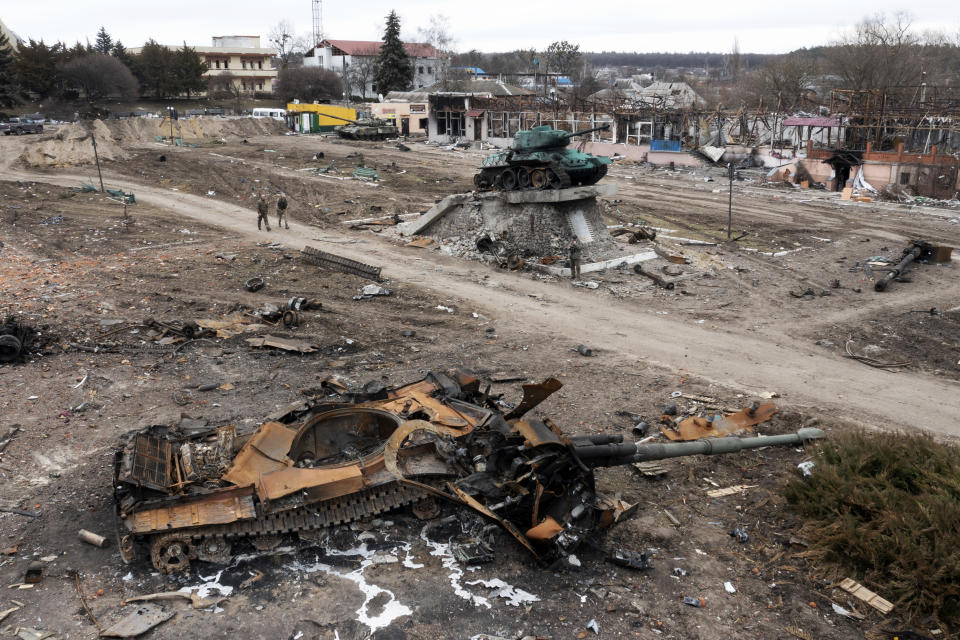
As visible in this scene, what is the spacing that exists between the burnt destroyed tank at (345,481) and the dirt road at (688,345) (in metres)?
4.67

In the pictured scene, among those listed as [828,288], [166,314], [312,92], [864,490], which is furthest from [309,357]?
[312,92]

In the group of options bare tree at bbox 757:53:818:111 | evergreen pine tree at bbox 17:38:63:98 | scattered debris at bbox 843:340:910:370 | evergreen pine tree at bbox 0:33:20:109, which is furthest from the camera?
bare tree at bbox 757:53:818:111

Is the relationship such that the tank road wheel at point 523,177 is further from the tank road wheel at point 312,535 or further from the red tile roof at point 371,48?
the red tile roof at point 371,48

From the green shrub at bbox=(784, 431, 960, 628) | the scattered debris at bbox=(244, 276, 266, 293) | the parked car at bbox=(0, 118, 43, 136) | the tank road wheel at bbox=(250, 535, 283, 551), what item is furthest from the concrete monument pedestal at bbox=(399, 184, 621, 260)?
the parked car at bbox=(0, 118, 43, 136)

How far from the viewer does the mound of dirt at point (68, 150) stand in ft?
108

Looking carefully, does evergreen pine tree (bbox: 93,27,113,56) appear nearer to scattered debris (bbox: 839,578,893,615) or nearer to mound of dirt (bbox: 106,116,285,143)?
mound of dirt (bbox: 106,116,285,143)

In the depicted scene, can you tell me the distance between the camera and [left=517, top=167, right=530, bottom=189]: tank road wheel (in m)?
19.9

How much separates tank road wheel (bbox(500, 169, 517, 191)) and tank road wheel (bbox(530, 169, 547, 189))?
0.66 meters

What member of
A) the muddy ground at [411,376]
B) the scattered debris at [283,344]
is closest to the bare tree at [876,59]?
the muddy ground at [411,376]

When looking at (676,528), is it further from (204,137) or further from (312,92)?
(312,92)

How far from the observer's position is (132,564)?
21.4 ft

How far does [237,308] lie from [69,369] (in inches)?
152

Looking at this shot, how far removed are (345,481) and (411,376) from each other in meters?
4.76

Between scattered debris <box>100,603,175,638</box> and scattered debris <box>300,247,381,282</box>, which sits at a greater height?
scattered debris <box>300,247,381,282</box>
